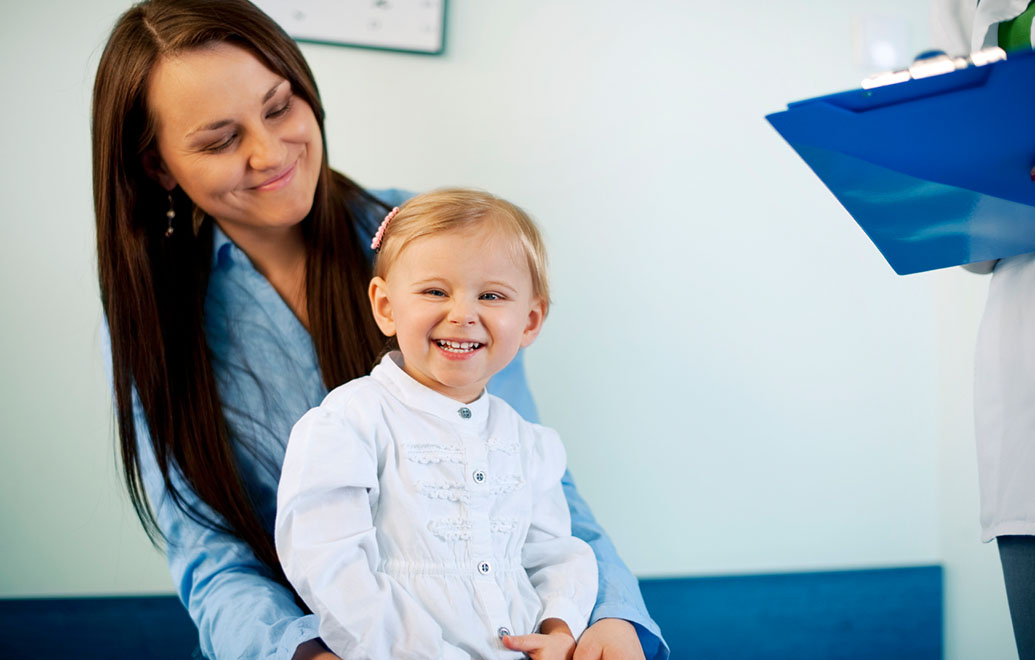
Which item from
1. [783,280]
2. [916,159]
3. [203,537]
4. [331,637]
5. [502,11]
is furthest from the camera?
[783,280]

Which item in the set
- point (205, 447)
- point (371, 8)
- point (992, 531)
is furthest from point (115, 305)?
point (992, 531)

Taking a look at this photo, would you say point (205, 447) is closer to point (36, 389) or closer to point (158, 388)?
point (158, 388)

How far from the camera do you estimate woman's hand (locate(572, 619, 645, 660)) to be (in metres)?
1.05

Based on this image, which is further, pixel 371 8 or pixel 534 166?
pixel 534 166

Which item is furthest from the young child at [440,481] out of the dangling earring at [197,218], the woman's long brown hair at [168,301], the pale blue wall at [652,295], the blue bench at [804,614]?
the blue bench at [804,614]

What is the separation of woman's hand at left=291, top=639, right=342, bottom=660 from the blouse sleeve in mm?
17

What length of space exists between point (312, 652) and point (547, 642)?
272 mm

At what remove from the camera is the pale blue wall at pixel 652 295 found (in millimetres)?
1669

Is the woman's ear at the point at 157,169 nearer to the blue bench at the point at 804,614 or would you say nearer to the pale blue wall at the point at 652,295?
the pale blue wall at the point at 652,295

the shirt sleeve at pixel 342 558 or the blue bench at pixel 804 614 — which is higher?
the shirt sleeve at pixel 342 558

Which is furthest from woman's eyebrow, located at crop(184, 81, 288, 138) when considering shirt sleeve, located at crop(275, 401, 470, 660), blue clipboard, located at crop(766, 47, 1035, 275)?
blue clipboard, located at crop(766, 47, 1035, 275)

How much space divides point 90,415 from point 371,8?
98 cm

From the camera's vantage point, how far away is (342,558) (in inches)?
37.1

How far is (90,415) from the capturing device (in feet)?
5.56
